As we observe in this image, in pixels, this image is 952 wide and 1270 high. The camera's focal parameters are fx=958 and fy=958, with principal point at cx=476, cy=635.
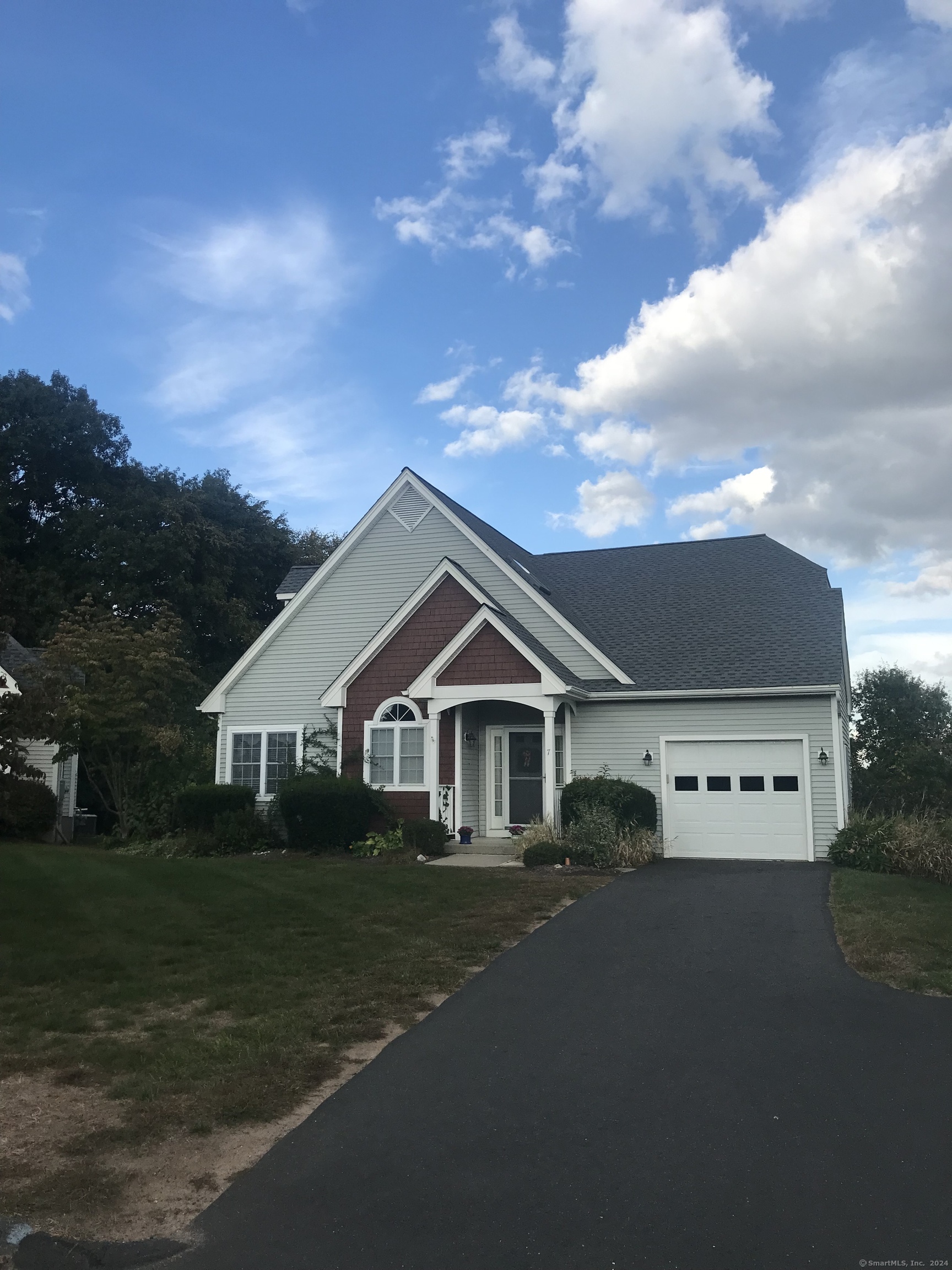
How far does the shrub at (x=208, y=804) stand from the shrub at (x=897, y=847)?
457 inches

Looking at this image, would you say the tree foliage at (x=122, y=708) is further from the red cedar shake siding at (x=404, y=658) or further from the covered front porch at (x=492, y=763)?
the covered front porch at (x=492, y=763)

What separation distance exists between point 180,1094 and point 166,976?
3.13 meters

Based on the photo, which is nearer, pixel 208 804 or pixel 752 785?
pixel 752 785

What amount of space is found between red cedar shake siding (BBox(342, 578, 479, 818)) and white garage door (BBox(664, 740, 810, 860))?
497 cm

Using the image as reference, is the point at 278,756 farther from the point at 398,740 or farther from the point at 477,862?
the point at 477,862

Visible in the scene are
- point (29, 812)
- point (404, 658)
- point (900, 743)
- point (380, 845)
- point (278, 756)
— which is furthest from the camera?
point (900, 743)

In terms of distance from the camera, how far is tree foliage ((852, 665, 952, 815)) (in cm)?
2759

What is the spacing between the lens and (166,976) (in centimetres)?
876

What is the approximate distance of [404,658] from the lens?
777 inches

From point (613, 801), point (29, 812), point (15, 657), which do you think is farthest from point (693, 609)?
point (15, 657)

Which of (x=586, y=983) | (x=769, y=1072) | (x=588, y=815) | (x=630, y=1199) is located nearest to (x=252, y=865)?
(x=588, y=815)

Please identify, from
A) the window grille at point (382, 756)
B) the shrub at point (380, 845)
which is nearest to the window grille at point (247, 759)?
the window grille at point (382, 756)

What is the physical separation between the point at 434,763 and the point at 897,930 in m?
10.0

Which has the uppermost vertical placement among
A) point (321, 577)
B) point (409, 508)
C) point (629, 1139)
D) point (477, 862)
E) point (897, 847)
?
point (409, 508)
